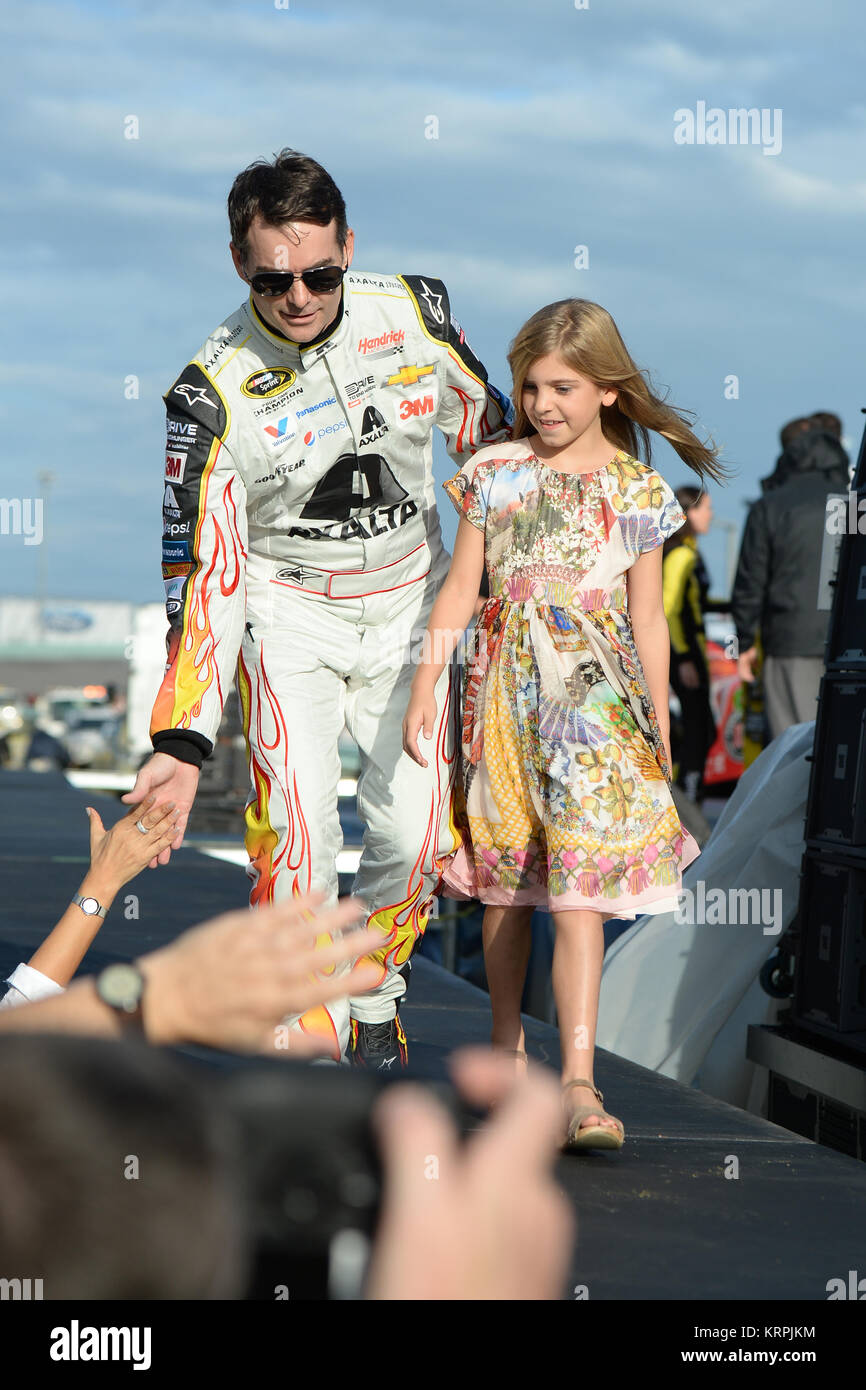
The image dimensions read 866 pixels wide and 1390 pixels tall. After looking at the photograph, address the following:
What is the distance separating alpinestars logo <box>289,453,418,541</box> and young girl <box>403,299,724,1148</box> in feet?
0.59

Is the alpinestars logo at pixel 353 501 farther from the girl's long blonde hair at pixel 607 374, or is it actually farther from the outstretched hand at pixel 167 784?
the outstretched hand at pixel 167 784

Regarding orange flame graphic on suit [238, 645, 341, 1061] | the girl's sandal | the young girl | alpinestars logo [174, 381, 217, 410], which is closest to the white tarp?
the young girl

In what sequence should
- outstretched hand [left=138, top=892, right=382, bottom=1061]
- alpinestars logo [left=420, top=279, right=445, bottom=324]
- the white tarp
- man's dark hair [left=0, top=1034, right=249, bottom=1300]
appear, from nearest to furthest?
man's dark hair [left=0, top=1034, right=249, bottom=1300] → outstretched hand [left=138, top=892, right=382, bottom=1061] → alpinestars logo [left=420, top=279, right=445, bottom=324] → the white tarp

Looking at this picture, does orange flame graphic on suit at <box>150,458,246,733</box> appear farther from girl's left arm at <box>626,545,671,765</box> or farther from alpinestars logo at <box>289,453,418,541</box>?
girl's left arm at <box>626,545,671,765</box>

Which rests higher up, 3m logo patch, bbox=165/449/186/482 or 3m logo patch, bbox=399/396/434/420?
3m logo patch, bbox=399/396/434/420

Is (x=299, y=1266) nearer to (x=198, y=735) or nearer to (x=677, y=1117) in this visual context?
(x=198, y=735)

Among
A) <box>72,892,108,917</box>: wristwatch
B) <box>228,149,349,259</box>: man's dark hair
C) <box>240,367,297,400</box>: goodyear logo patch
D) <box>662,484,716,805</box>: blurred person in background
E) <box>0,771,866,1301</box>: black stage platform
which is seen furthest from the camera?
<box>662,484,716,805</box>: blurred person in background

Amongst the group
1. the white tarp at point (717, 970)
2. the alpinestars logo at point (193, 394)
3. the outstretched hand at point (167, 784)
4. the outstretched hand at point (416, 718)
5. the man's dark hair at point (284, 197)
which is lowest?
the white tarp at point (717, 970)

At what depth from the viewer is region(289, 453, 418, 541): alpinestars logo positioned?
3.40 meters

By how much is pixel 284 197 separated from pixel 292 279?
0.16 metres

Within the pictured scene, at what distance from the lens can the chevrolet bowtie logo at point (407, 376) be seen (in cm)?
343

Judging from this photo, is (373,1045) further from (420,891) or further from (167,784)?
(167,784)

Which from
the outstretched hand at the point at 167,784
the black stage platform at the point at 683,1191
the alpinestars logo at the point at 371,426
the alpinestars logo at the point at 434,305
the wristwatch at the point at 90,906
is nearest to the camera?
the black stage platform at the point at 683,1191

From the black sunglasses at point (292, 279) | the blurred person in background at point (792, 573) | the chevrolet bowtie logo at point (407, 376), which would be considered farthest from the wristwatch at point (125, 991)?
the blurred person in background at point (792, 573)
